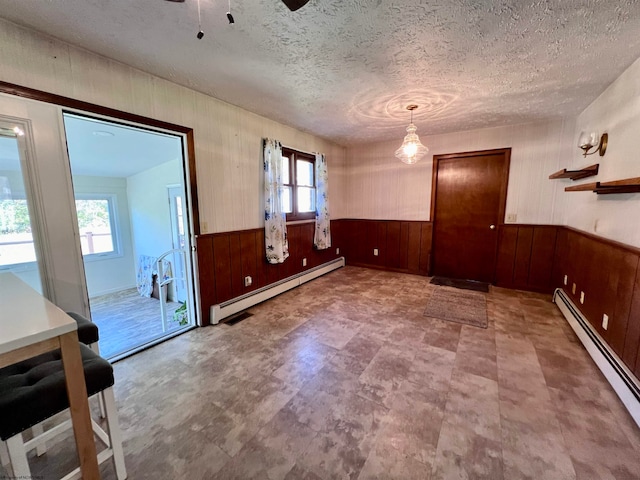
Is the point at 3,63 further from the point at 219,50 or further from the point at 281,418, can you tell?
the point at 281,418

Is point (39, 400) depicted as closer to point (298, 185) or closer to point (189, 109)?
point (189, 109)

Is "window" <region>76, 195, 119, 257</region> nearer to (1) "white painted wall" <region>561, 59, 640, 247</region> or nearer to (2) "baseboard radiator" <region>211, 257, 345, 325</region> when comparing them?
(2) "baseboard radiator" <region>211, 257, 345, 325</region>

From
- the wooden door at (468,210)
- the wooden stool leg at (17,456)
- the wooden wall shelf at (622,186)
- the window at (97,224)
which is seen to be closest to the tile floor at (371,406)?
the wooden stool leg at (17,456)

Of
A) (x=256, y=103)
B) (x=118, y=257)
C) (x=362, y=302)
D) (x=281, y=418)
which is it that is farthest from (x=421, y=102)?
(x=118, y=257)

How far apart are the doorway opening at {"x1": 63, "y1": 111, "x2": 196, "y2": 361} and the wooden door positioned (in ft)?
12.7

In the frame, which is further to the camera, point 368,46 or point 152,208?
point 152,208

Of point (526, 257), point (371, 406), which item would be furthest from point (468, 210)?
point (371, 406)

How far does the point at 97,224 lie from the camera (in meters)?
5.05

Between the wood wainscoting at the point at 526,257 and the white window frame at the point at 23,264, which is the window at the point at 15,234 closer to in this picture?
the white window frame at the point at 23,264

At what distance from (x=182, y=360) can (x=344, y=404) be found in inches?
54.7

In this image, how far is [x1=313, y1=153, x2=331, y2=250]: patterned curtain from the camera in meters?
4.36

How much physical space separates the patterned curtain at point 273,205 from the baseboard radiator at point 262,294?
1.35ft

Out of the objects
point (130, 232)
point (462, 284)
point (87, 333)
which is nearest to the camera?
point (87, 333)

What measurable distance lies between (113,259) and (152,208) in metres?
1.45
